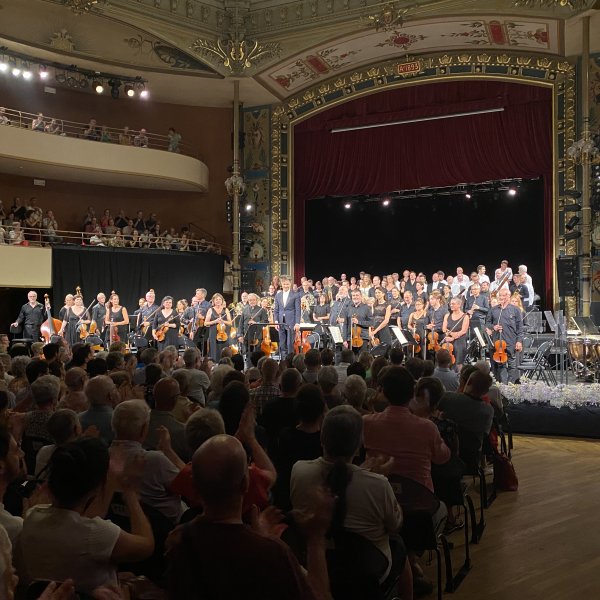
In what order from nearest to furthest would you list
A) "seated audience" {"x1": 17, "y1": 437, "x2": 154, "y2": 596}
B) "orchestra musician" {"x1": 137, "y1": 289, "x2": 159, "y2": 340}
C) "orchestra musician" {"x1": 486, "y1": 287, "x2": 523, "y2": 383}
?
"seated audience" {"x1": 17, "y1": 437, "x2": 154, "y2": 596} < "orchestra musician" {"x1": 486, "y1": 287, "x2": 523, "y2": 383} < "orchestra musician" {"x1": 137, "y1": 289, "x2": 159, "y2": 340}

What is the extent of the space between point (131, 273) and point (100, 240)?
1.05 meters

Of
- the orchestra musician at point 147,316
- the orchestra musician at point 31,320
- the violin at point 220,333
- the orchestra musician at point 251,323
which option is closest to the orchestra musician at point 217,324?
the violin at point 220,333

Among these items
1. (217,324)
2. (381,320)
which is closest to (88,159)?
(217,324)

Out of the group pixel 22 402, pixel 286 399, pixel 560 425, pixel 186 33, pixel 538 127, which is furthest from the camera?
pixel 186 33

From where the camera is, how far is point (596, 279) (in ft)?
47.7

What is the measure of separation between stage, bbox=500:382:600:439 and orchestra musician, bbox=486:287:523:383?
2.00m

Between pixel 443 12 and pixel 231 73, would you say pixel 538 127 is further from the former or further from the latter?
pixel 231 73

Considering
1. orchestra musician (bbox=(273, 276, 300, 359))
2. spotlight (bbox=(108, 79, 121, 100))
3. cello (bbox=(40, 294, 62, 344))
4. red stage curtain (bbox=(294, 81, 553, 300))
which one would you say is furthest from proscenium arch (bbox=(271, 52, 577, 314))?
cello (bbox=(40, 294, 62, 344))

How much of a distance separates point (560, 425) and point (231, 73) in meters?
12.5

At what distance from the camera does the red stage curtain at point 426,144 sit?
1598cm

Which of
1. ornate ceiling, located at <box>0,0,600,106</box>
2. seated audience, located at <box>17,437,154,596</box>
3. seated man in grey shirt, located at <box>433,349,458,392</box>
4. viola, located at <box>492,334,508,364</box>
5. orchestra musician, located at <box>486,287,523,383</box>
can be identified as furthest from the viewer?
ornate ceiling, located at <box>0,0,600,106</box>

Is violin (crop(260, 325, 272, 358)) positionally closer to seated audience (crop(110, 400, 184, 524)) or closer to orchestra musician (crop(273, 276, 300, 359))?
orchestra musician (crop(273, 276, 300, 359))

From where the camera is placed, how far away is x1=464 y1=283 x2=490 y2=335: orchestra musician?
1123cm

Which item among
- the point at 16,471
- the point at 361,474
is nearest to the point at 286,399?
the point at 361,474
